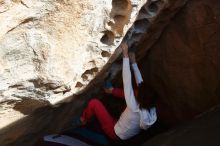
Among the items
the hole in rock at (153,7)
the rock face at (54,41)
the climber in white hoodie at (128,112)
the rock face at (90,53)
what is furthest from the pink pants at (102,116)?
the hole in rock at (153,7)

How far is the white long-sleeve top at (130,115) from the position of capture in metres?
2.42

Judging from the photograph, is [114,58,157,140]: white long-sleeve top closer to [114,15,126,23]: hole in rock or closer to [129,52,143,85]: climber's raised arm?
[129,52,143,85]: climber's raised arm

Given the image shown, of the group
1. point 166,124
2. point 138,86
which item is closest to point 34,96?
A: point 138,86

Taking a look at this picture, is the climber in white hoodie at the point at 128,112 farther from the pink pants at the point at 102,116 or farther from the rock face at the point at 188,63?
the rock face at the point at 188,63

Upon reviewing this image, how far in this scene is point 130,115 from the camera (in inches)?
98.7

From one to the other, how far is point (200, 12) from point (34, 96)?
115cm

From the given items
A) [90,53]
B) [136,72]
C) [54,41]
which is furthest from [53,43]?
[136,72]

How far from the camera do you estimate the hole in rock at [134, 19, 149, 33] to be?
2.53m

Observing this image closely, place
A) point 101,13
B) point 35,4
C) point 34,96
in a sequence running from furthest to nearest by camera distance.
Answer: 1. point 34,96
2. point 101,13
3. point 35,4

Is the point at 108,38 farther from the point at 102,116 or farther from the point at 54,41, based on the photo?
the point at 102,116

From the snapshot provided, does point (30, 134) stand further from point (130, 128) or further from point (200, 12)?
point (200, 12)

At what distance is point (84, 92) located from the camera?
8.91 ft

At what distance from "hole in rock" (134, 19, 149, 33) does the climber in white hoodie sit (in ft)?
0.44

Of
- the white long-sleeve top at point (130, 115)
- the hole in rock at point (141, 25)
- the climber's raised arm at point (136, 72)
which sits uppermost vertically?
the hole in rock at point (141, 25)
